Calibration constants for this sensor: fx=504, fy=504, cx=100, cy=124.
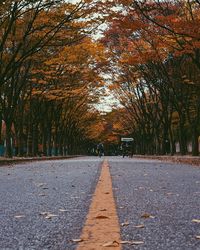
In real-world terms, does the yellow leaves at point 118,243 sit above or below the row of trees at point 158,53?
below

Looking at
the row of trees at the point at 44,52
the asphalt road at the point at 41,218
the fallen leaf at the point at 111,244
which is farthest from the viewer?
the row of trees at the point at 44,52

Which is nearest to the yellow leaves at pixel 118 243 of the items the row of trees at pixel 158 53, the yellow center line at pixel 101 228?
the yellow center line at pixel 101 228

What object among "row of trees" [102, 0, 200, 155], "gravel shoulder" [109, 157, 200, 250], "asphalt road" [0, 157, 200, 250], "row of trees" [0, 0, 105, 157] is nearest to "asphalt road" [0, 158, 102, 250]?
"asphalt road" [0, 157, 200, 250]

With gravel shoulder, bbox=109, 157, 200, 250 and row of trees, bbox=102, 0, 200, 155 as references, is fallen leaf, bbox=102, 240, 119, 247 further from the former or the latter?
row of trees, bbox=102, 0, 200, 155

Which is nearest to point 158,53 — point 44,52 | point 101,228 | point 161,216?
point 44,52

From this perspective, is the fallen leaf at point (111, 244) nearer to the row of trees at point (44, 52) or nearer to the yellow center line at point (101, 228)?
the yellow center line at point (101, 228)

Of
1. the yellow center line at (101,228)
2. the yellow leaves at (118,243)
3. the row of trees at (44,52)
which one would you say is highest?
the row of trees at (44,52)

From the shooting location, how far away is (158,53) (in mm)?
21672

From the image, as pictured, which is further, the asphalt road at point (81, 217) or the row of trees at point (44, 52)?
the row of trees at point (44, 52)

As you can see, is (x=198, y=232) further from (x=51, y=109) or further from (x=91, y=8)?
(x=51, y=109)

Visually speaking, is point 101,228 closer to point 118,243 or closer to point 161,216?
point 118,243

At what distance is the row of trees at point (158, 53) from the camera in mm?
15422

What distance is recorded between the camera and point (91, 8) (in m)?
15.8

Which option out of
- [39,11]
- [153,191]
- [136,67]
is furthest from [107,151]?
[153,191]
